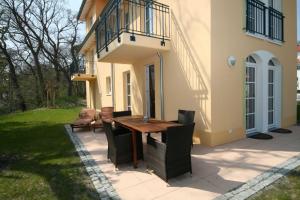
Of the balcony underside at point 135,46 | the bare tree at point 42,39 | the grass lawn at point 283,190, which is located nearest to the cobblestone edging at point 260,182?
the grass lawn at point 283,190

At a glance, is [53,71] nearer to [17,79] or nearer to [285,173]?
[17,79]

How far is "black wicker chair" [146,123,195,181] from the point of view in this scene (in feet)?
13.1

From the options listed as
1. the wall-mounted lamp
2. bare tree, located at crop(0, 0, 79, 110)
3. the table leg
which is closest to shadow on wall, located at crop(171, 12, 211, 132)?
the wall-mounted lamp

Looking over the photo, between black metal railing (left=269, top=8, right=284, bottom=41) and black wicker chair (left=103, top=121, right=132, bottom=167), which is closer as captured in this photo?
black wicker chair (left=103, top=121, right=132, bottom=167)

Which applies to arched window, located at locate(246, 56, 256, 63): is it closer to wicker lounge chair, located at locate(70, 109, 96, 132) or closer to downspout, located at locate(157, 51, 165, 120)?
downspout, located at locate(157, 51, 165, 120)

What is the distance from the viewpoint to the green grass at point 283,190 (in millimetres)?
3518

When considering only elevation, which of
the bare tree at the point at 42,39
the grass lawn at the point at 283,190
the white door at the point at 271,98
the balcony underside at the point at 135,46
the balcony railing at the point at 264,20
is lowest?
the grass lawn at the point at 283,190

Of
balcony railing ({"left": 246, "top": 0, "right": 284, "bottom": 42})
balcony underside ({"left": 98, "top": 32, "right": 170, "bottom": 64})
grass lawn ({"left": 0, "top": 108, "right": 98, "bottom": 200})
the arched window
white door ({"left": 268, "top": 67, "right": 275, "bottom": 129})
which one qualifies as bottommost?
grass lawn ({"left": 0, "top": 108, "right": 98, "bottom": 200})

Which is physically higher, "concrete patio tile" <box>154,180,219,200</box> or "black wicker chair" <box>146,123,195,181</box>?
"black wicker chair" <box>146,123,195,181</box>

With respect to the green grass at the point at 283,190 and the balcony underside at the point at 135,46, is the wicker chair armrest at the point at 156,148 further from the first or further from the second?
the balcony underside at the point at 135,46

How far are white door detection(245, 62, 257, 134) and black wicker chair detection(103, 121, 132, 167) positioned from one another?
4.49 metres

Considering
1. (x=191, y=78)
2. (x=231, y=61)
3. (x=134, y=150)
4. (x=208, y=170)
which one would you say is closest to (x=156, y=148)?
(x=134, y=150)

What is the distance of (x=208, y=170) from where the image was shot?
470 centimetres

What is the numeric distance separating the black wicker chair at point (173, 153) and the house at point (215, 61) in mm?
2392
